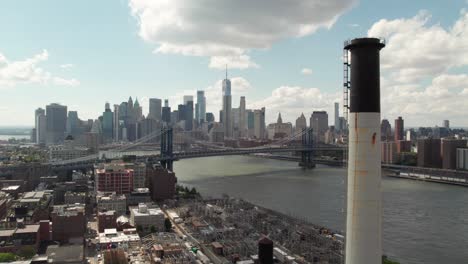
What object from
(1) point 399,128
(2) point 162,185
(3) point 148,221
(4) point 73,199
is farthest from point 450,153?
(4) point 73,199

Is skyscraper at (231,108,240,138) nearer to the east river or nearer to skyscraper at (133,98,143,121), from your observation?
skyscraper at (133,98,143,121)

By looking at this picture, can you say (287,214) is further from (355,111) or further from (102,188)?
(355,111)

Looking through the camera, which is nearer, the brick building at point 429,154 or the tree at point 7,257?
the tree at point 7,257

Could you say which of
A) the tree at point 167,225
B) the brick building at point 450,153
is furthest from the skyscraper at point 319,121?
the tree at point 167,225

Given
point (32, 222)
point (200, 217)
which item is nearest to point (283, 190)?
point (200, 217)

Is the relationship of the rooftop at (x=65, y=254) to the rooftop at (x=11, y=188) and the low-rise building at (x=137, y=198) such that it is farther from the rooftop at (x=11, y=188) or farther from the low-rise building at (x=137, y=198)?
the rooftop at (x=11, y=188)

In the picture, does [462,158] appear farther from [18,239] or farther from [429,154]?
[18,239]
